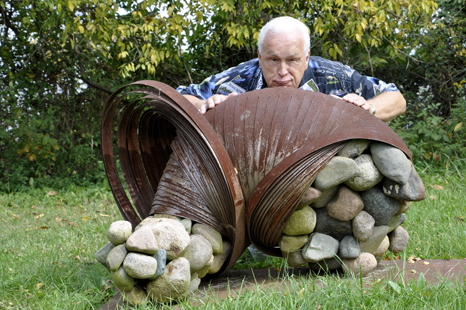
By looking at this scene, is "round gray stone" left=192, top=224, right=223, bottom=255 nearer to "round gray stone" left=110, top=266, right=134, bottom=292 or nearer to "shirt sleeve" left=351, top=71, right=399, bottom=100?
"round gray stone" left=110, top=266, right=134, bottom=292

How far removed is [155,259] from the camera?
2.00 m

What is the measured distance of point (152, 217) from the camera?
2.38 metres

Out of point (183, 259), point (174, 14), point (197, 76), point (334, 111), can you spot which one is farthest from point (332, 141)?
point (197, 76)

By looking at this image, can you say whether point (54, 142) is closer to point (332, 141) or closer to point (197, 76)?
point (197, 76)

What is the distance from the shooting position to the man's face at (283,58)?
294 cm

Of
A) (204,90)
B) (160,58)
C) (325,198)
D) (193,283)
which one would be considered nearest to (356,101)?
(325,198)

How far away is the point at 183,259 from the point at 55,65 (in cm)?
616

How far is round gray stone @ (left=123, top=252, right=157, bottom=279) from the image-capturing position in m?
1.96

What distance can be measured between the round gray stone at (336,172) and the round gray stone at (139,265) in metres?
0.86

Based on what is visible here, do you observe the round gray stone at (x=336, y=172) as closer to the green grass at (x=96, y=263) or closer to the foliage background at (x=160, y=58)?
the green grass at (x=96, y=263)

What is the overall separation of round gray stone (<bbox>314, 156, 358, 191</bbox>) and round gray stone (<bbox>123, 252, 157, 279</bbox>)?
0.86 meters

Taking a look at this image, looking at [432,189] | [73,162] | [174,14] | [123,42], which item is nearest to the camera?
[432,189]

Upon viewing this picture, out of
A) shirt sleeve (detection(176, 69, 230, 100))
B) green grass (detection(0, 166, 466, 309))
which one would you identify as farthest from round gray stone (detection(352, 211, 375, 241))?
shirt sleeve (detection(176, 69, 230, 100))

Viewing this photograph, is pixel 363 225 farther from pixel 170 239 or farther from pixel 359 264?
pixel 170 239
